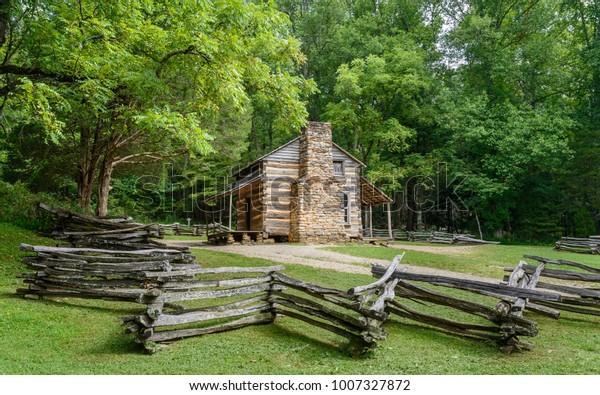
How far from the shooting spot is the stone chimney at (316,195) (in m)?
21.2

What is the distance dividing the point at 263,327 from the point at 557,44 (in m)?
34.2

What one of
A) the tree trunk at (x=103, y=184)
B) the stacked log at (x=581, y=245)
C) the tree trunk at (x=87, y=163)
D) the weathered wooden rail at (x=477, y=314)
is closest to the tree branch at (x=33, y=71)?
the weathered wooden rail at (x=477, y=314)

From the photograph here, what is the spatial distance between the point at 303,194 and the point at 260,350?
15813mm

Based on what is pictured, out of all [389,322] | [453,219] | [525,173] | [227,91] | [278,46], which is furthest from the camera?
[453,219]

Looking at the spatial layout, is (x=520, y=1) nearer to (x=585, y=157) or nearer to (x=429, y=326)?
(x=585, y=157)

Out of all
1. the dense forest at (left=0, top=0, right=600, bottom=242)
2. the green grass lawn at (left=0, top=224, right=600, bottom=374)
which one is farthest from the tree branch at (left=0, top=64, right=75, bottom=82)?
the dense forest at (left=0, top=0, right=600, bottom=242)

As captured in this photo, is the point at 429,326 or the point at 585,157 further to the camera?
the point at 585,157

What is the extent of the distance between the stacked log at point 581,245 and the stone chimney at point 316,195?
11.2 metres

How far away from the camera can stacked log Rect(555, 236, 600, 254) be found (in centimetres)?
2184

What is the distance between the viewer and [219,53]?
31.1 ft

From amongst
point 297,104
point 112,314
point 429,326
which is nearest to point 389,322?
point 429,326

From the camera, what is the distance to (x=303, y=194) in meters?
21.4

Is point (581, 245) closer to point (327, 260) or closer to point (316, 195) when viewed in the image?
point (316, 195)

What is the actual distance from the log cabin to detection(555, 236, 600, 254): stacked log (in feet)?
33.8
